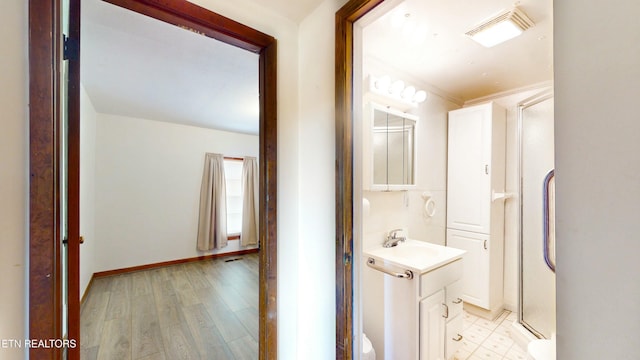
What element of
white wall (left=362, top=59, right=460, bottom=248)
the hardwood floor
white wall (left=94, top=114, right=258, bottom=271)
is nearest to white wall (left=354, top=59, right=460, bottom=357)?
white wall (left=362, top=59, right=460, bottom=248)

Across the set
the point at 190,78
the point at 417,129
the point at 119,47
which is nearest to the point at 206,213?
the point at 190,78

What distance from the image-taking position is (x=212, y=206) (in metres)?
4.38

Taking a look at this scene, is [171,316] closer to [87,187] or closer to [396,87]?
[87,187]

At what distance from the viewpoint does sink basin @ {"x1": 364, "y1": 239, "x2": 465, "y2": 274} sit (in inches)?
61.0

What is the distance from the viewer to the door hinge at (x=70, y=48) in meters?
0.91

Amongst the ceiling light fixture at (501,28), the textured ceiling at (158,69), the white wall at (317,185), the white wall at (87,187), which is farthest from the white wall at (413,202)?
the white wall at (87,187)

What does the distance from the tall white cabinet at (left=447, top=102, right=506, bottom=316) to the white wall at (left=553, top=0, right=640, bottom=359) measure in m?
2.07

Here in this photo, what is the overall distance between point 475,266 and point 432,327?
45.6 inches

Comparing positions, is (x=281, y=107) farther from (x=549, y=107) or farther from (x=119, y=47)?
(x=549, y=107)

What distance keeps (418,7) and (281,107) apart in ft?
3.12

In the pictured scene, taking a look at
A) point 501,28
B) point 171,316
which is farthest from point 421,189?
point 171,316

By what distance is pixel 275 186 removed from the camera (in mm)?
1374

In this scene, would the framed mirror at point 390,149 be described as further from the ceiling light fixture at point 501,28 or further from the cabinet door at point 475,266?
the cabinet door at point 475,266

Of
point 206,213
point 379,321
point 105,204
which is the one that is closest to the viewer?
point 379,321
